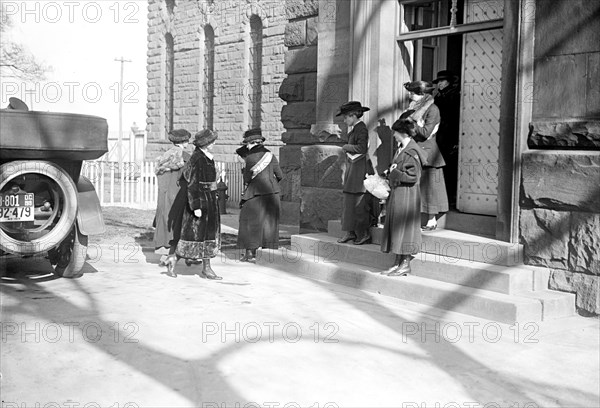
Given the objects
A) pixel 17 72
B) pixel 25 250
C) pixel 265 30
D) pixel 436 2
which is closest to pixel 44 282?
pixel 25 250

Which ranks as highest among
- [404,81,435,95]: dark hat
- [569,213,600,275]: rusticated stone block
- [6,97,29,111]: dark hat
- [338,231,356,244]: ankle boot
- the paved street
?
[404,81,435,95]: dark hat

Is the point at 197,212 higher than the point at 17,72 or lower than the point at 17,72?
lower

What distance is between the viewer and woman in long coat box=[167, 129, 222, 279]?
29.7ft

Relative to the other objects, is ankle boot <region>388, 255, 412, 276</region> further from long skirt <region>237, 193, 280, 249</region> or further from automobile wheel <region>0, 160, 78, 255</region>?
automobile wheel <region>0, 160, 78, 255</region>

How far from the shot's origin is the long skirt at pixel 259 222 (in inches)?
431

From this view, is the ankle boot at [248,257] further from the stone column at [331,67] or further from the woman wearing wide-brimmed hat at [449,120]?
the woman wearing wide-brimmed hat at [449,120]

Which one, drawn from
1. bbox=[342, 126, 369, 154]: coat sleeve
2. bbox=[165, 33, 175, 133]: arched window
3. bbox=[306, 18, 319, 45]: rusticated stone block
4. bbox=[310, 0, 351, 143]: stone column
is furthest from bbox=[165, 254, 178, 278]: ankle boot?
bbox=[165, 33, 175, 133]: arched window

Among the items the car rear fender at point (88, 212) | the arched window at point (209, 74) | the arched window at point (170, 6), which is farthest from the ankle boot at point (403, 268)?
the arched window at point (170, 6)

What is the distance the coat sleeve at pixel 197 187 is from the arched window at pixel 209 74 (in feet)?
63.0

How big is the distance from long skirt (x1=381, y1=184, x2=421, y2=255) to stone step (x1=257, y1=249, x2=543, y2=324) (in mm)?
374

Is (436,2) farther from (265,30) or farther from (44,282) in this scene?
(265,30)

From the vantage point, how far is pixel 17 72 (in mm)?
36688

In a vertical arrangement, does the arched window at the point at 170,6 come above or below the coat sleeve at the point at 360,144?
above

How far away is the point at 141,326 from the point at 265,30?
1877cm
